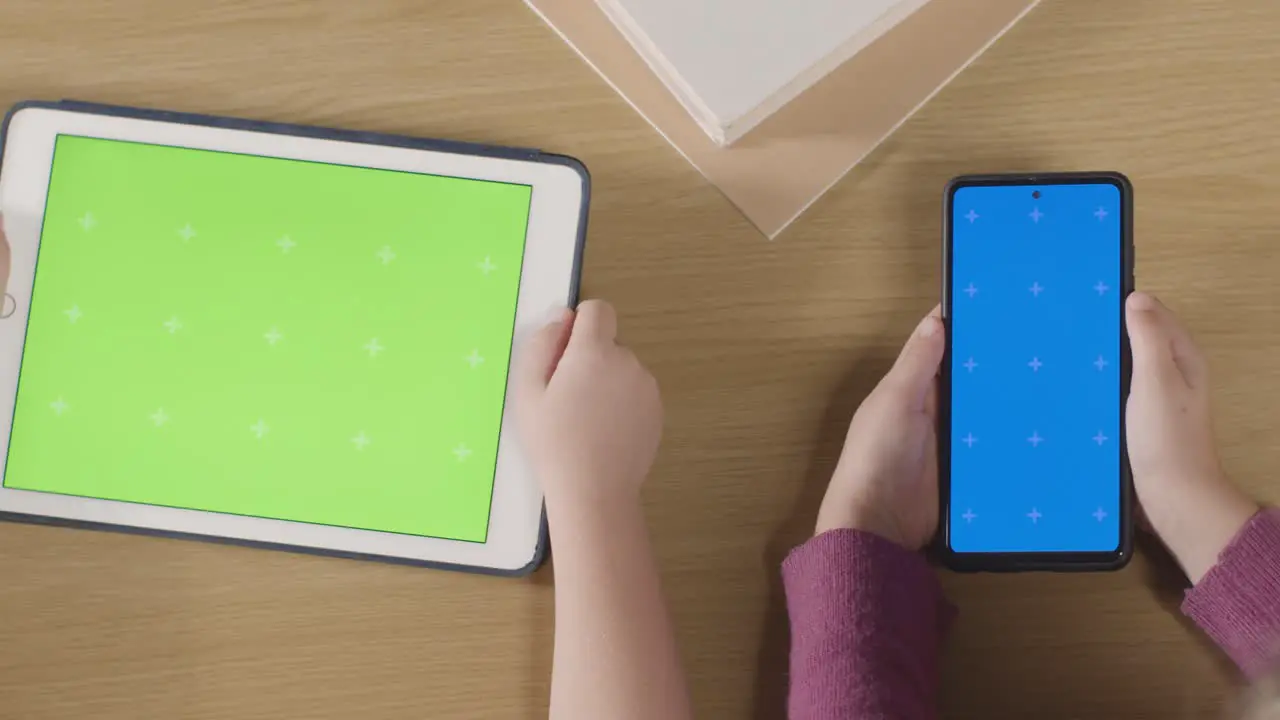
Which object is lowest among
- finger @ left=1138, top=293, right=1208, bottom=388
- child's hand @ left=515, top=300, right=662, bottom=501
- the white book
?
child's hand @ left=515, top=300, right=662, bottom=501

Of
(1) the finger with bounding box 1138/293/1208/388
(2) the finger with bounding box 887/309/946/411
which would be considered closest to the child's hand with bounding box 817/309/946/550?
(2) the finger with bounding box 887/309/946/411

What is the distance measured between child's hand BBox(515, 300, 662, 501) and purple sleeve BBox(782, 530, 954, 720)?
9 cm

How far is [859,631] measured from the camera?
1.63ft

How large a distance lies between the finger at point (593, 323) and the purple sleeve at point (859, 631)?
0.45 ft

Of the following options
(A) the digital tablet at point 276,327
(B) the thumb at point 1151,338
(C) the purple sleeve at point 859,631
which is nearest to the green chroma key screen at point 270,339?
(A) the digital tablet at point 276,327

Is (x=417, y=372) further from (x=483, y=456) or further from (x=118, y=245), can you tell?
(x=118, y=245)

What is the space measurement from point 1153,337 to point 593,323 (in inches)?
10.2

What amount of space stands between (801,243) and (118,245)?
330 millimetres

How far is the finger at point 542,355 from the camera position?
498 millimetres

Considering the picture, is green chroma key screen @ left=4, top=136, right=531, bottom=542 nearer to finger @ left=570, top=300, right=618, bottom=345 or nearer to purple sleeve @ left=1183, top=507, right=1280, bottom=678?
finger @ left=570, top=300, right=618, bottom=345

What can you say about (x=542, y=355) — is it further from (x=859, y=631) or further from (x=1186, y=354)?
(x=1186, y=354)

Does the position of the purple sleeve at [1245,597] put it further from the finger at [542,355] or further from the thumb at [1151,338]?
the finger at [542,355]

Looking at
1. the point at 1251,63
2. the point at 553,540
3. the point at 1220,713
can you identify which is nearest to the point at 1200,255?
the point at 1251,63

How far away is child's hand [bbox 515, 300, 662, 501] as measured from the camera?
1.61 ft
